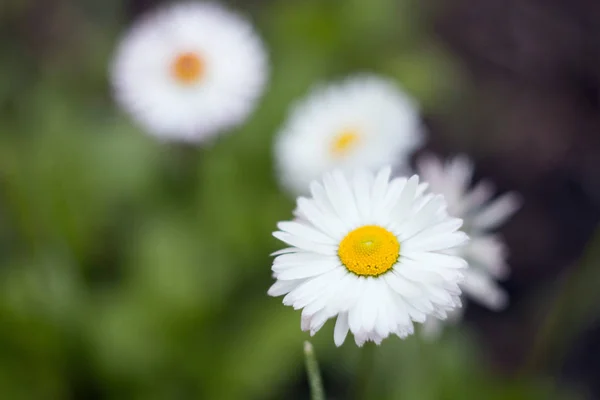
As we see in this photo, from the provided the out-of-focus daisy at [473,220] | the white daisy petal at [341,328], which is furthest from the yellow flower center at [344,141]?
the white daisy petal at [341,328]

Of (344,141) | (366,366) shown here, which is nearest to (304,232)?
(366,366)

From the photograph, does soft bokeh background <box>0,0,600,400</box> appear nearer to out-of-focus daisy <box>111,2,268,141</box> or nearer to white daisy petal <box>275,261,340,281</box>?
out-of-focus daisy <box>111,2,268,141</box>

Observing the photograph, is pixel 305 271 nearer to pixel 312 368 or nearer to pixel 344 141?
pixel 312 368

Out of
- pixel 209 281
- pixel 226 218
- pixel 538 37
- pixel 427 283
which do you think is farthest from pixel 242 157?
pixel 427 283

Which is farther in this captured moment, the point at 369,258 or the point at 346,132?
the point at 346,132

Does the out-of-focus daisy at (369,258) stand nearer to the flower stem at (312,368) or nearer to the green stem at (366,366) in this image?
the flower stem at (312,368)

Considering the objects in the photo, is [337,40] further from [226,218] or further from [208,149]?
[226,218]
